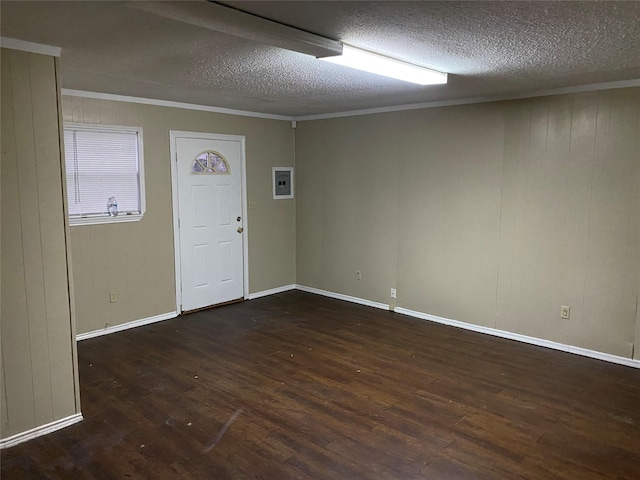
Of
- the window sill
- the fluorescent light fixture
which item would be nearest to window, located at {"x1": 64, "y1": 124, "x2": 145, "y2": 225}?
the window sill

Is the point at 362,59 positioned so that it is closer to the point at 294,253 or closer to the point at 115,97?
the point at 115,97

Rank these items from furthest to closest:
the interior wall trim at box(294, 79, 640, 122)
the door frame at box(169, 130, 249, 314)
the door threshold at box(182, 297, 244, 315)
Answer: the door threshold at box(182, 297, 244, 315) → the door frame at box(169, 130, 249, 314) → the interior wall trim at box(294, 79, 640, 122)

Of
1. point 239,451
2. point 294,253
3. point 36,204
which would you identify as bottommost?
point 239,451

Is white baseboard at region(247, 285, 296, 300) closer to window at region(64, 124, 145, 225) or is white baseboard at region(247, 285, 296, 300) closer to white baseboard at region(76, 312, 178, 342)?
white baseboard at region(76, 312, 178, 342)

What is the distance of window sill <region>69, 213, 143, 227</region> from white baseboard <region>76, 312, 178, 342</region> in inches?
42.2

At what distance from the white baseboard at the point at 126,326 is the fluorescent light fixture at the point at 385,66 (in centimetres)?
351

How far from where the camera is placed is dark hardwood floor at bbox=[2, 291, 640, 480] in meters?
2.68

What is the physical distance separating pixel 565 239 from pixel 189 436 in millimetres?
3551

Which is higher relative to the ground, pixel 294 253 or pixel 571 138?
pixel 571 138

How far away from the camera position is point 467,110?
4840mm

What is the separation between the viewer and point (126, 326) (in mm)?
4984

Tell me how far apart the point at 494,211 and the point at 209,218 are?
126 inches

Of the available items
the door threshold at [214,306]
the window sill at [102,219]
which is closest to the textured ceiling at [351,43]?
the window sill at [102,219]

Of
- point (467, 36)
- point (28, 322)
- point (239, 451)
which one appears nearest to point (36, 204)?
point (28, 322)
